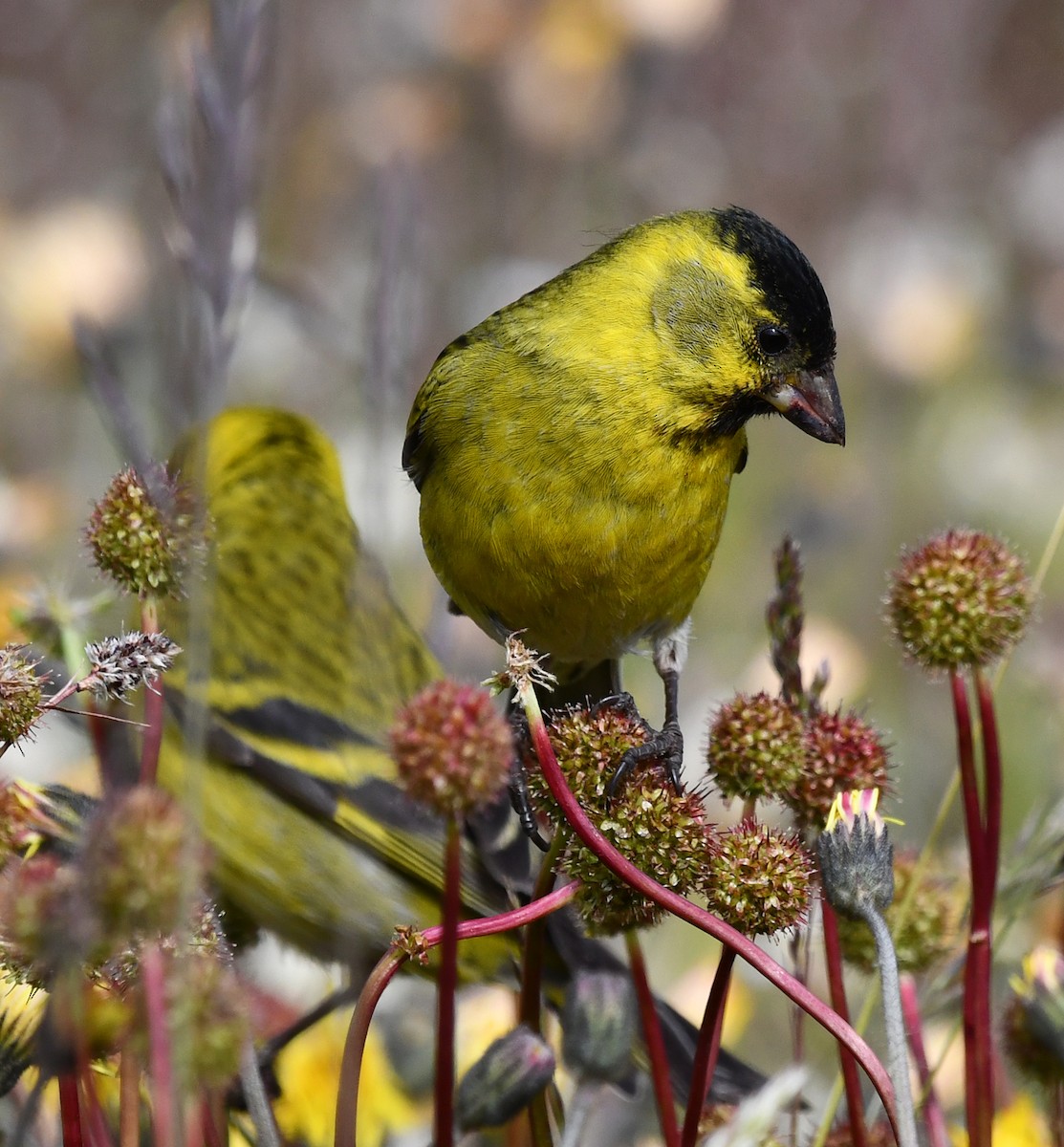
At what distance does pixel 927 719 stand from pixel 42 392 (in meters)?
2.38

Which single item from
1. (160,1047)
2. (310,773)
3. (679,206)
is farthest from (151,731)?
(679,206)

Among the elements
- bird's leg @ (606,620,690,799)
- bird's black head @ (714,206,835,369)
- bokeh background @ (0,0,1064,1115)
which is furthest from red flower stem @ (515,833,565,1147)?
bird's black head @ (714,206,835,369)

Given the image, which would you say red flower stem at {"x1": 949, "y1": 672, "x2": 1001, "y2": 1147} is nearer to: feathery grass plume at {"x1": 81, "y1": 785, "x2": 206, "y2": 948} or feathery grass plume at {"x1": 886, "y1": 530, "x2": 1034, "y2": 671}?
Result: feathery grass plume at {"x1": 886, "y1": 530, "x2": 1034, "y2": 671}

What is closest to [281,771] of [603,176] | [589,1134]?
[589,1134]

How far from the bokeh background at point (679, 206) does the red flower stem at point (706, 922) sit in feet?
3.26

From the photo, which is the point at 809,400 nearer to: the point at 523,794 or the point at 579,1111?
the point at 523,794

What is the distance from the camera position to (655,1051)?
1.15 metres

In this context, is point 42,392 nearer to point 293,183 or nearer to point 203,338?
point 293,183

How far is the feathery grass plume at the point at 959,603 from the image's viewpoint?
4.05ft

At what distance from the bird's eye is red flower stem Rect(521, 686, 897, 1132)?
1152 millimetres

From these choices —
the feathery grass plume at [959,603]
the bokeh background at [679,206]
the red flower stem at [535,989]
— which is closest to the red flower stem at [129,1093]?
the red flower stem at [535,989]

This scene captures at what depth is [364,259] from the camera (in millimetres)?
4082

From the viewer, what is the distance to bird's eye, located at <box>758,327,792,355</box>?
198 cm

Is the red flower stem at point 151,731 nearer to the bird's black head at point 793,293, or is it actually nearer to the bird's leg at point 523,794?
the bird's leg at point 523,794
